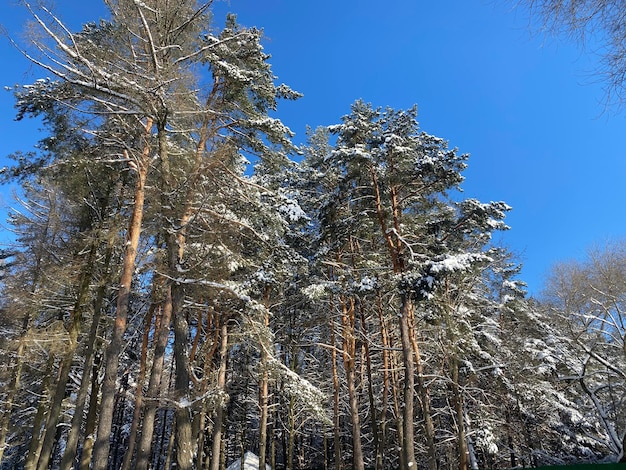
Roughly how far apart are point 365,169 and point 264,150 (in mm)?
3361

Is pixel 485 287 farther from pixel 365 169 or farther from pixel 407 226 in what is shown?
pixel 365 169

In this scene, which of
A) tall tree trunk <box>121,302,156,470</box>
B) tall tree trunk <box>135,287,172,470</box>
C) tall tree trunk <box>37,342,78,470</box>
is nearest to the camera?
tall tree trunk <box>135,287,172,470</box>

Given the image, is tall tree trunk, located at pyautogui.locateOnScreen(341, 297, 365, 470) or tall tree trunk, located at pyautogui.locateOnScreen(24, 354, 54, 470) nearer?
tall tree trunk, located at pyautogui.locateOnScreen(24, 354, 54, 470)

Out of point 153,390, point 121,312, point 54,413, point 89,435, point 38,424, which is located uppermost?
point 121,312

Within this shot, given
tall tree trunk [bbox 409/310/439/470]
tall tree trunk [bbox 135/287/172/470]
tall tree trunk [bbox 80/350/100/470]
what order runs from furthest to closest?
tall tree trunk [bbox 80/350/100/470] < tall tree trunk [bbox 409/310/439/470] < tall tree trunk [bbox 135/287/172/470]

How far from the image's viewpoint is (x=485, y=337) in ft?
50.4

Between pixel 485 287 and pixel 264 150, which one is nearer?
pixel 264 150

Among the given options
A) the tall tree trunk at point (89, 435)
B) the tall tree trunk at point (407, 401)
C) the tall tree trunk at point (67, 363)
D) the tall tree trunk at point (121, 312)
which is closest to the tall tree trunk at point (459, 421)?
the tall tree trunk at point (407, 401)

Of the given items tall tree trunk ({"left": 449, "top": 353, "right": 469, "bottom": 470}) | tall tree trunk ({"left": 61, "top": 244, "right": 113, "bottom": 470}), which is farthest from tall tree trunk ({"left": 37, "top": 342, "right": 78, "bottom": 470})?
tall tree trunk ({"left": 449, "top": 353, "right": 469, "bottom": 470})

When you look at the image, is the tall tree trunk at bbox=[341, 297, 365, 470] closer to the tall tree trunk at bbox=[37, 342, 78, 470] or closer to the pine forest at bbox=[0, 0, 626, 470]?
the pine forest at bbox=[0, 0, 626, 470]

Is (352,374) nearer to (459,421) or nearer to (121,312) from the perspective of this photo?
(459,421)

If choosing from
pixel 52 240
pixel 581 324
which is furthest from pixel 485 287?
pixel 52 240

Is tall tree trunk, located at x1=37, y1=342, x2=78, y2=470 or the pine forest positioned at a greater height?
the pine forest

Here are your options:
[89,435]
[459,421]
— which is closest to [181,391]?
[89,435]
